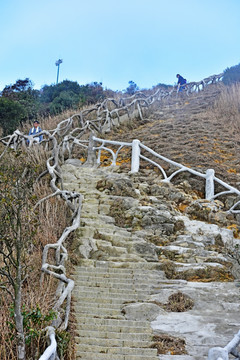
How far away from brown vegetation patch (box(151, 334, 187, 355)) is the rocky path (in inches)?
0.4

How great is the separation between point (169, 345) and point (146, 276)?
1.67 m

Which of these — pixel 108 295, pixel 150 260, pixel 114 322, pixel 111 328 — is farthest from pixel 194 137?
pixel 111 328

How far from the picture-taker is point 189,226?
7.50 meters

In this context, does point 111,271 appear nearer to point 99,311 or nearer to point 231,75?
point 99,311

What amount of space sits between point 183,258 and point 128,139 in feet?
23.8

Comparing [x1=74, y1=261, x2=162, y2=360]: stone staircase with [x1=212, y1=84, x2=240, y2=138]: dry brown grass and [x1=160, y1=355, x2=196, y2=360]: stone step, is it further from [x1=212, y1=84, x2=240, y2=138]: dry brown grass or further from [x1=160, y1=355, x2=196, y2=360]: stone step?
[x1=212, y1=84, x2=240, y2=138]: dry brown grass

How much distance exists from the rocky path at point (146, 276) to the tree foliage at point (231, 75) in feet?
52.1

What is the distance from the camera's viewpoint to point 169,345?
14.3 ft

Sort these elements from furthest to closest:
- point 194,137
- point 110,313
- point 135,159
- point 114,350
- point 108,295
A: point 194,137, point 135,159, point 108,295, point 110,313, point 114,350

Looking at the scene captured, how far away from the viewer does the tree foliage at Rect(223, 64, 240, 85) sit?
23.0m

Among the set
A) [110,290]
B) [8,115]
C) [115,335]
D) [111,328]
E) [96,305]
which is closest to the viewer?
[115,335]

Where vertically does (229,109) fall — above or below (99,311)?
above

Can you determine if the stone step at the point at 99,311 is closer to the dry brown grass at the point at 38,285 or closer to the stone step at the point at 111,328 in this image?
the stone step at the point at 111,328

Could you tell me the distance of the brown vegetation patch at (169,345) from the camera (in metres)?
4.23
